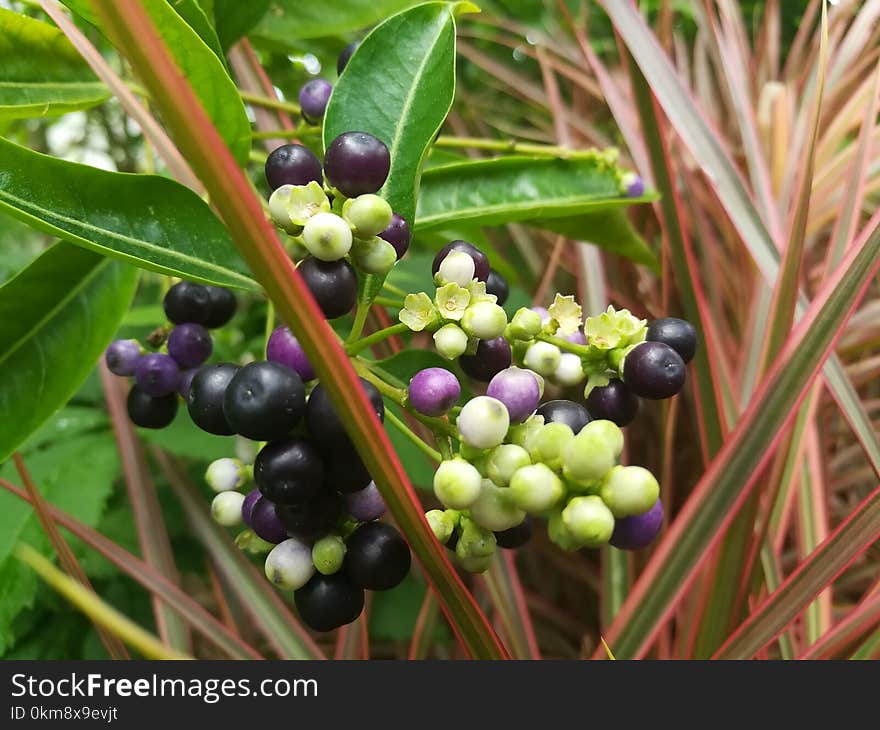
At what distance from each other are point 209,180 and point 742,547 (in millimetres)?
472

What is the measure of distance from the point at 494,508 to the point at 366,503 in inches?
3.1

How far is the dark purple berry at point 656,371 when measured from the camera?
1.25 feet

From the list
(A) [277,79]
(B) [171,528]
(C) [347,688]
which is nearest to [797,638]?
(C) [347,688]

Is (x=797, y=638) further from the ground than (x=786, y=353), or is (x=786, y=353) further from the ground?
(x=786, y=353)

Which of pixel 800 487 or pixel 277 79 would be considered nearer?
pixel 800 487

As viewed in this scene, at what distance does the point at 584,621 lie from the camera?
0.92 metres

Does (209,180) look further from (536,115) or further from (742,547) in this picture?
(536,115)

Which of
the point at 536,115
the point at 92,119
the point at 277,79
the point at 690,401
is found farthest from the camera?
the point at 92,119

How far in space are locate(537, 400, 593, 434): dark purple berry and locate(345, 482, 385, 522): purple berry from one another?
102 millimetres

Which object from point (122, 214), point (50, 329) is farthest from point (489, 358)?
point (50, 329)

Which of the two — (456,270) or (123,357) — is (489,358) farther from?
(123,357)

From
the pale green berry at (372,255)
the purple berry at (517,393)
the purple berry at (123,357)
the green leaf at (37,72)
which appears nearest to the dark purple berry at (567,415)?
the purple berry at (517,393)

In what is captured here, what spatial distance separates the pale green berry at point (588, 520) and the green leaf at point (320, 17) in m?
0.55

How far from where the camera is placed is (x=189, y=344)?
0.54 meters
